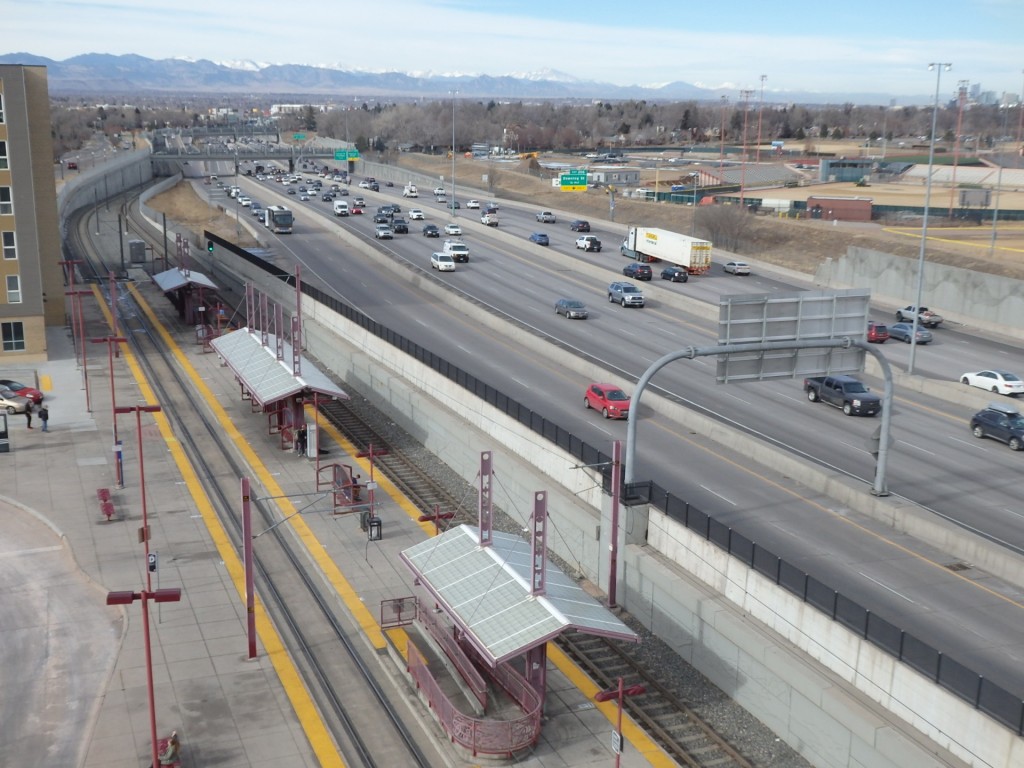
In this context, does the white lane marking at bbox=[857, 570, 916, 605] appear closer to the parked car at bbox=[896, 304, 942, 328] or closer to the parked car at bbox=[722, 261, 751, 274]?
the parked car at bbox=[896, 304, 942, 328]

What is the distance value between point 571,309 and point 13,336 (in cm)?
2874

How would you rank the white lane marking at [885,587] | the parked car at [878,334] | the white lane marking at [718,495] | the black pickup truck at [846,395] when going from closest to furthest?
the white lane marking at [885,587], the white lane marking at [718,495], the black pickup truck at [846,395], the parked car at [878,334]

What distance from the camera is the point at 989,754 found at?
57.9 ft

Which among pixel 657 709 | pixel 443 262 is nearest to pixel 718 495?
pixel 657 709

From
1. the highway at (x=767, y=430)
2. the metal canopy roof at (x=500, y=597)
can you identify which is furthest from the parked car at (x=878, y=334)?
the metal canopy roof at (x=500, y=597)

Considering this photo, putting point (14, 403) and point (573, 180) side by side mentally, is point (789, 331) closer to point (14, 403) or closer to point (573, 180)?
point (14, 403)

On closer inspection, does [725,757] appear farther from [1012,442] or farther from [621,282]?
[621,282]

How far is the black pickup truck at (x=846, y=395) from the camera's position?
40.8 metres

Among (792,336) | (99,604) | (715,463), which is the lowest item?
(99,604)

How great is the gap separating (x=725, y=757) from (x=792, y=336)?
11.5 metres

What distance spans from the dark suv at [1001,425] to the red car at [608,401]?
12482 millimetres

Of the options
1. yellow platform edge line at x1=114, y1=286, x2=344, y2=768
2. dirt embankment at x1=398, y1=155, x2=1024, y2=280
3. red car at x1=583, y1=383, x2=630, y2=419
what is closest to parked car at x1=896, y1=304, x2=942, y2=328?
dirt embankment at x1=398, y1=155, x2=1024, y2=280

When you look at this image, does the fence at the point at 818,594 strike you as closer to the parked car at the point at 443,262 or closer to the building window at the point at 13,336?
the building window at the point at 13,336

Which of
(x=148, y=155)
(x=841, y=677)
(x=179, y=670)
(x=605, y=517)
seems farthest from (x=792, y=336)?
(x=148, y=155)
